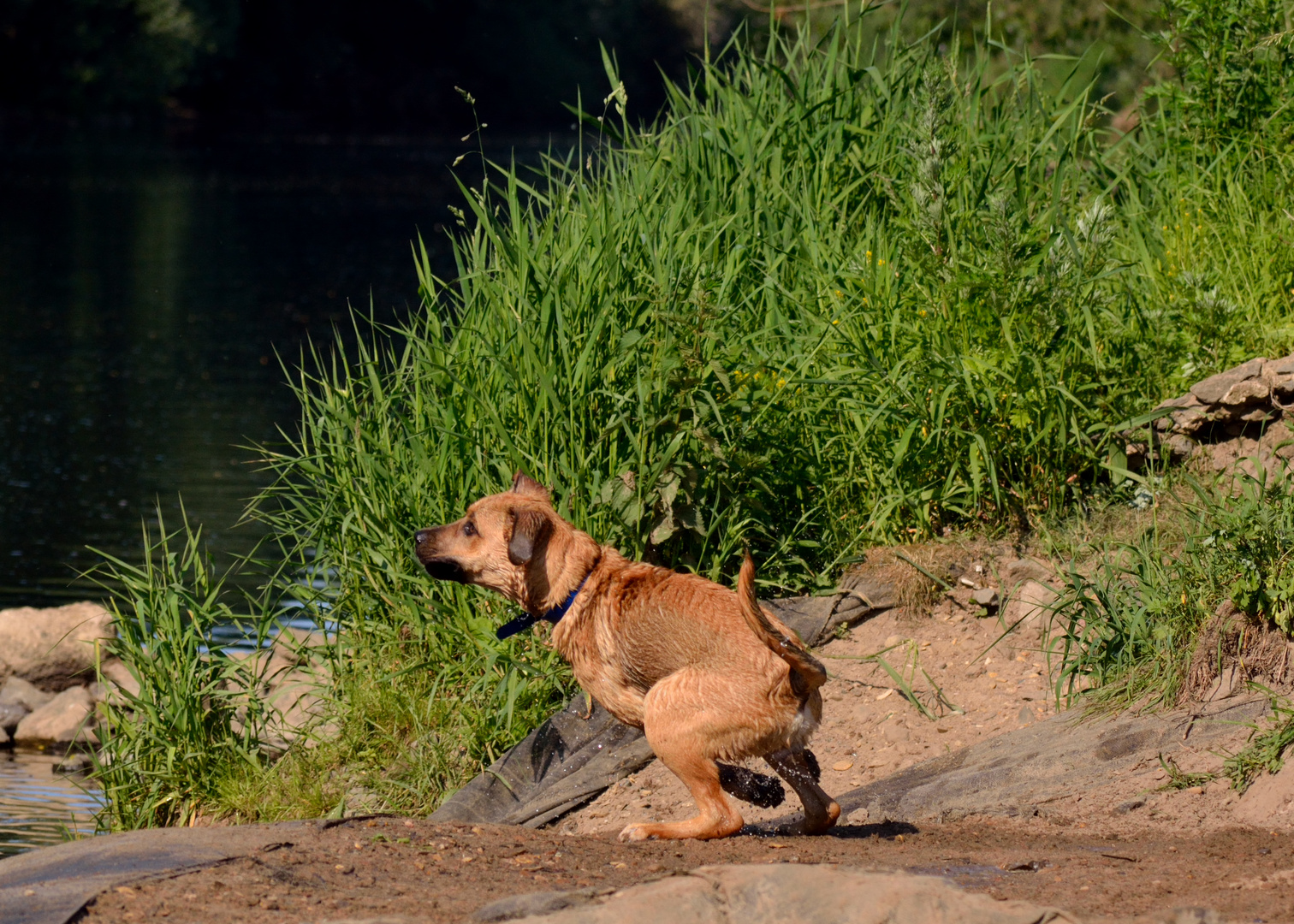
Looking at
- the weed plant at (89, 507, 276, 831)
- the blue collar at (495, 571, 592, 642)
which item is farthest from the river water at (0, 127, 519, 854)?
the blue collar at (495, 571, 592, 642)

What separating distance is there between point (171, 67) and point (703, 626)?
47.7 m

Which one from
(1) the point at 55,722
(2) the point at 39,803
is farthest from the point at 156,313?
(2) the point at 39,803

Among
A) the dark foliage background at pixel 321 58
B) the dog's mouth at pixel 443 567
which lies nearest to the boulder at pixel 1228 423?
the dog's mouth at pixel 443 567

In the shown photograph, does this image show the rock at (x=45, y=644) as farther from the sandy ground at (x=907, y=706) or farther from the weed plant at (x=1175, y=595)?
the weed plant at (x=1175, y=595)

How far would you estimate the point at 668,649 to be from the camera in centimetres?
464

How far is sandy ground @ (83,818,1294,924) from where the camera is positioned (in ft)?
11.8

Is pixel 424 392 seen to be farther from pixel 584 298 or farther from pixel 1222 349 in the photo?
pixel 1222 349

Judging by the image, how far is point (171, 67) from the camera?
155ft

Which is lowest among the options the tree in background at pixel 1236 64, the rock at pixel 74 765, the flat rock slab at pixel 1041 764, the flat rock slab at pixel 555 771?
the rock at pixel 74 765

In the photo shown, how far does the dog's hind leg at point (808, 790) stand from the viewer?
4.66m

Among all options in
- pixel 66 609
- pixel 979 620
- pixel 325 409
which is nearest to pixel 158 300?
pixel 66 609

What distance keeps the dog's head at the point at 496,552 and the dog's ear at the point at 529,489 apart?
142mm

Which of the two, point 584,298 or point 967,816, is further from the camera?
point 584,298

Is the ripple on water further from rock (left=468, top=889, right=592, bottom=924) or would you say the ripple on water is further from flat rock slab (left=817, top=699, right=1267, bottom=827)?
flat rock slab (left=817, top=699, right=1267, bottom=827)
